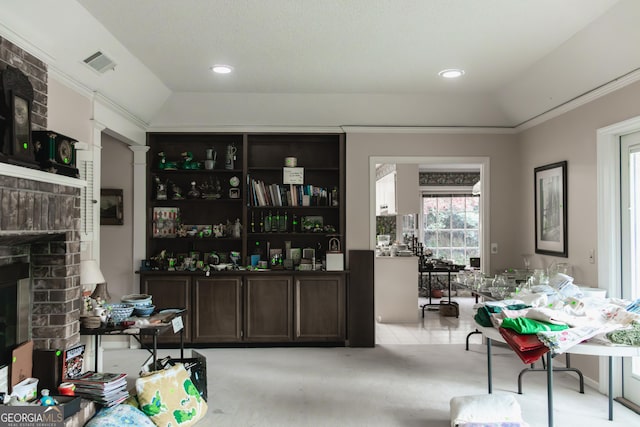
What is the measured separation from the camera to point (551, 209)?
4.83 meters

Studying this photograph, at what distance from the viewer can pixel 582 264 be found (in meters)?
4.25

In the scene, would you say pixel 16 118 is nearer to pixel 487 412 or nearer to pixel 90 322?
pixel 90 322

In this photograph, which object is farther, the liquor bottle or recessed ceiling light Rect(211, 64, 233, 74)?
the liquor bottle

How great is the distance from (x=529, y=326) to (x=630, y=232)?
158 cm

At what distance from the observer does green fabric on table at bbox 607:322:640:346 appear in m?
2.85

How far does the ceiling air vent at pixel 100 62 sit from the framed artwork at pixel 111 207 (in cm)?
192

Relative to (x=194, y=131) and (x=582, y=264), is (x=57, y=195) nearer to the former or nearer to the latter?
(x=194, y=131)

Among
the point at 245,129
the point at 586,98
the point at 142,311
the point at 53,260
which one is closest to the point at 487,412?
the point at 142,311

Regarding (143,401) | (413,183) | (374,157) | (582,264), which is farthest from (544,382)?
(413,183)

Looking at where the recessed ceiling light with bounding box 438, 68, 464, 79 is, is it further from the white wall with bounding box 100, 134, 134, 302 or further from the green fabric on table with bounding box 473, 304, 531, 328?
the white wall with bounding box 100, 134, 134, 302

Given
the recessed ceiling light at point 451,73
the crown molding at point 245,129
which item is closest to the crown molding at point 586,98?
the recessed ceiling light at point 451,73

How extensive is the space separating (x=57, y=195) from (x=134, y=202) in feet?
7.84

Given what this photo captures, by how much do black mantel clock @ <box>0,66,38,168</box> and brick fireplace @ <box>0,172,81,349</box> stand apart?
0.71 feet

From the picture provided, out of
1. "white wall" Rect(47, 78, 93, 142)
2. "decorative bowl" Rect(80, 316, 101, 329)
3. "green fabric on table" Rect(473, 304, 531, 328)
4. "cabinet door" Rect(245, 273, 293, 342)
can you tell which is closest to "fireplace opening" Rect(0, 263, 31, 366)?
"decorative bowl" Rect(80, 316, 101, 329)
